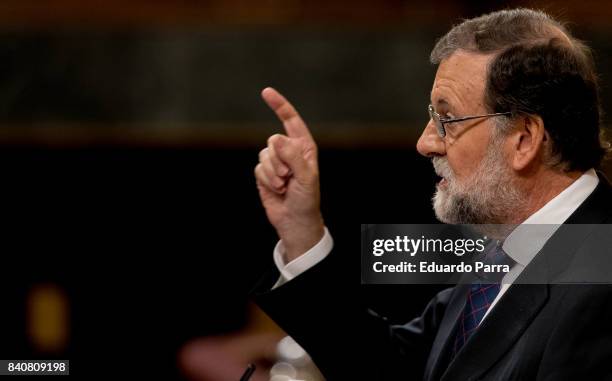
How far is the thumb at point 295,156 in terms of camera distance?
1780 mm

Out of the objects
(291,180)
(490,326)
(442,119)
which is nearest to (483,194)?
(442,119)

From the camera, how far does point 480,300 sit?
176 cm

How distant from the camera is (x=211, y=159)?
3.73 meters

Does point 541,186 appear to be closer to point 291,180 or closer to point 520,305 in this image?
point 520,305

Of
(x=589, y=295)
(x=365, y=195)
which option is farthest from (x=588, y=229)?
(x=365, y=195)

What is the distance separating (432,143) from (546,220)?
26cm

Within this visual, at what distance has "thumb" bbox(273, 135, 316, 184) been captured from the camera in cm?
178

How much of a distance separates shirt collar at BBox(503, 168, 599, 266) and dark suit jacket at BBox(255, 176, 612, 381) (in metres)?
0.03

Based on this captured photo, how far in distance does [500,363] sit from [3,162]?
272 centimetres

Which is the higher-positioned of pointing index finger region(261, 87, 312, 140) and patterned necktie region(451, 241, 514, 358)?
pointing index finger region(261, 87, 312, 140)

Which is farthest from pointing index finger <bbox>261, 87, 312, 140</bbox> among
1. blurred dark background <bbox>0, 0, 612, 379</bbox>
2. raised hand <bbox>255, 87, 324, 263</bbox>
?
blurred dark background <bbox>0, 0, 612, 379</bbox>

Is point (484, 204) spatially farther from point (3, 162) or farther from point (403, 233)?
point (3, 162)

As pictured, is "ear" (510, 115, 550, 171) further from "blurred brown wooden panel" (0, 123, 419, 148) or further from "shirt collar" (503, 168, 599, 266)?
"blurred brown wooden panel" (0, 123, 419, 148)

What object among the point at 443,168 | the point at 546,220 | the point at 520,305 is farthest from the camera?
the point at 443,168
